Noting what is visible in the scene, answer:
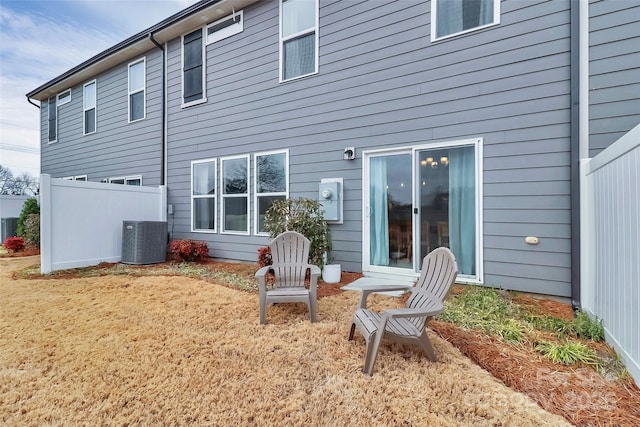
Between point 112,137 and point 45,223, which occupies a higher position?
point 112,137

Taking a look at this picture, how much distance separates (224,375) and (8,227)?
13.8 m

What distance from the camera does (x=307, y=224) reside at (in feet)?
16.8

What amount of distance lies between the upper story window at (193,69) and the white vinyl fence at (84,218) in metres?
2.53

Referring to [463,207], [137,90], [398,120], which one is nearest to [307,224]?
[398,120]

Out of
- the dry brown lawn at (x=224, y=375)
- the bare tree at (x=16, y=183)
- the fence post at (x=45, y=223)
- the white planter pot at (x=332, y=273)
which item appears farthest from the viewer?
the bare tree at (x=16, y=183)

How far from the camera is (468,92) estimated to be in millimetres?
4488

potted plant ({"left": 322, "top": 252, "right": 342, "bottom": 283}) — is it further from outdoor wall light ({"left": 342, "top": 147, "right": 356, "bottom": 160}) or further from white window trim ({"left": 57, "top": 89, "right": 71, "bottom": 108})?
white window trim ({"left": 57, "top": 89, "right": 71, "bottom": 108})

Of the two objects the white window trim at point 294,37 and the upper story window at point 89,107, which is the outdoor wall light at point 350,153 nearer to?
the white window trim at point 294,37

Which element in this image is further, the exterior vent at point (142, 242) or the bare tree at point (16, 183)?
the bare tree at point (16, 183)

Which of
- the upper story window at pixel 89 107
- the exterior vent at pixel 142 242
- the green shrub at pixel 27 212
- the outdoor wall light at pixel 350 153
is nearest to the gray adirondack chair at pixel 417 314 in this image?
the outdoor wall light at pixel 350 153

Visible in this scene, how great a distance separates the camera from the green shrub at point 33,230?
30.7 ft

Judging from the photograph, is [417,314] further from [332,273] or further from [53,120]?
[53,120]

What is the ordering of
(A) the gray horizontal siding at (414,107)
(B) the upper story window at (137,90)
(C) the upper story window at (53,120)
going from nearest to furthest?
(A) the gray horizontal siding at (414,107) → (B) the upper story window at (137,90) → (C) the upper story window at (53,120)

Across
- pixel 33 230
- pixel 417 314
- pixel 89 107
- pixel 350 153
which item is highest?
pixel 89 107
